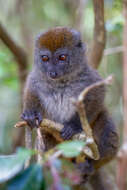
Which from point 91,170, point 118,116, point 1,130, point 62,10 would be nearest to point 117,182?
point 91,170

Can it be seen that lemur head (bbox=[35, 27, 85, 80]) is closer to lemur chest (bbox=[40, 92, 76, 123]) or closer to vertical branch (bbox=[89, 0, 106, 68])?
lemur chest (bbox=[40, 92, 76, 123])

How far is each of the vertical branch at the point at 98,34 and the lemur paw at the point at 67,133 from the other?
1350mm

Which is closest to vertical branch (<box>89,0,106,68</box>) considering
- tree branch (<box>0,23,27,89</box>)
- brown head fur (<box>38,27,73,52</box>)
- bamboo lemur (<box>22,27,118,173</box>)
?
bamboo lemur (<box>22,27,118,173</box>)

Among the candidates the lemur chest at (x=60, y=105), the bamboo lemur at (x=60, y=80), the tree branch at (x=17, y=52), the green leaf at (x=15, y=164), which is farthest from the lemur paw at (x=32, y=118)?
the green leaf at (x=15, y=164)

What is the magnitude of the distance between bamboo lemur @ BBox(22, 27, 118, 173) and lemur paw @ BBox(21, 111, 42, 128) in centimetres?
1

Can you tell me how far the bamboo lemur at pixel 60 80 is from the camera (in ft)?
12.4

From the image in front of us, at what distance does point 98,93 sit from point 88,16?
8.76 ft

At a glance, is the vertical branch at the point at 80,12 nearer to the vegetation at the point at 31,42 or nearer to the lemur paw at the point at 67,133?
the vegetation at the point at 31,42

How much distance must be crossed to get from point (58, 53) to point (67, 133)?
0.90 m

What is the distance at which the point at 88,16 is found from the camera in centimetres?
614

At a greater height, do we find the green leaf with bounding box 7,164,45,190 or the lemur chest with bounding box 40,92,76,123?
the lemur chest with bounding box 40,92,76,123

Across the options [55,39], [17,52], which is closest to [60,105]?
[55,39]

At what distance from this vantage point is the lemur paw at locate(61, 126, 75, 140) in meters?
3.51

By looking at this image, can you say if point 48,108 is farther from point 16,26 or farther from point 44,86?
point 16,26
